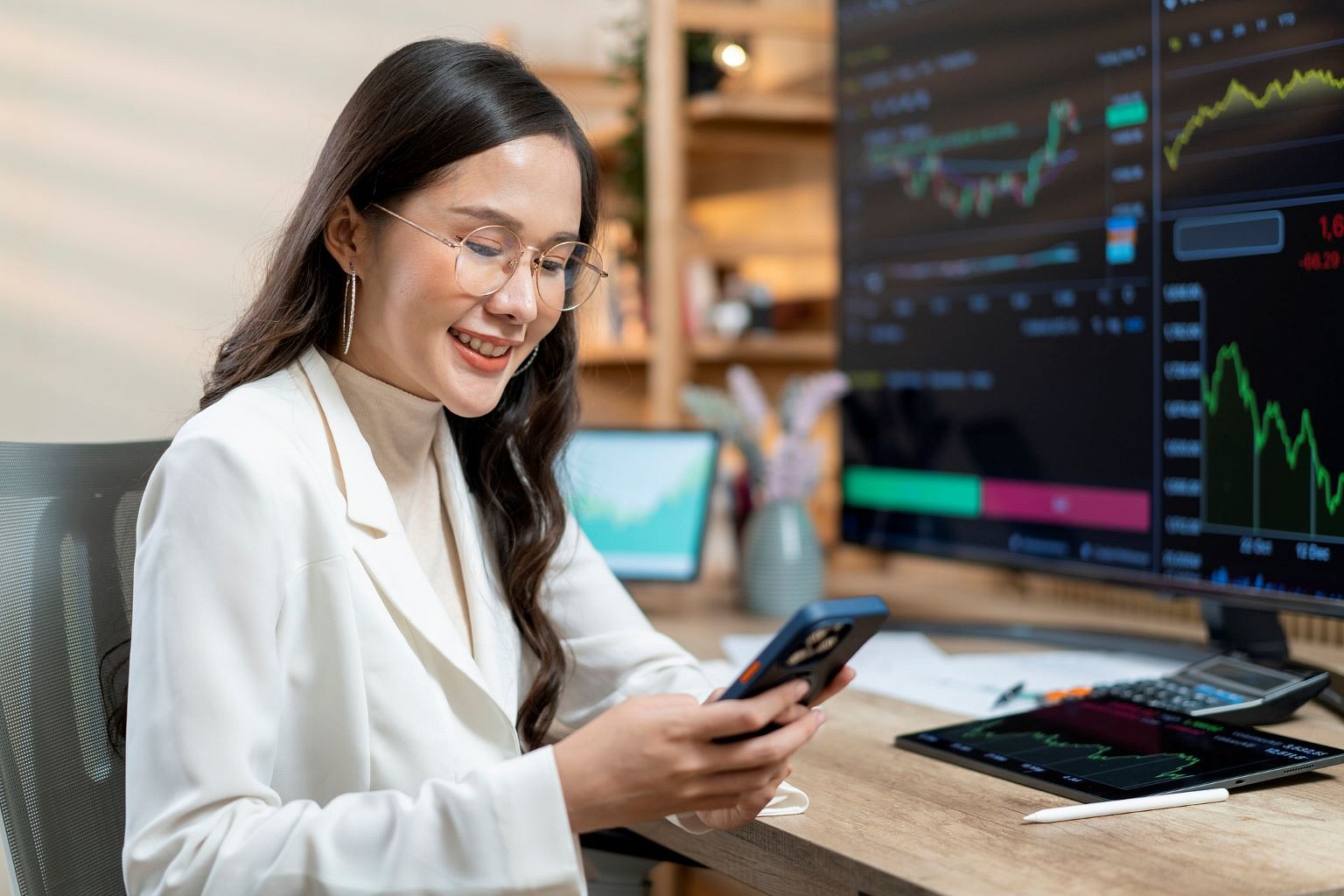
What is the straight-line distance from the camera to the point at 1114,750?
1146mm

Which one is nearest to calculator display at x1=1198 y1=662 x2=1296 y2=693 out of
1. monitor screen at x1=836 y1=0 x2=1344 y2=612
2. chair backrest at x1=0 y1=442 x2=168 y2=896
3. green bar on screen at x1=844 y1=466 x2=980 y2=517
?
monitor screen at x1=836 y1=0 x2=1344 y2=612

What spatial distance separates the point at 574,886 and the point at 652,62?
1.80 meters

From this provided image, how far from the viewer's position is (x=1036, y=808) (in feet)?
3.39

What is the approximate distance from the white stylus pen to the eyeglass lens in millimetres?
593

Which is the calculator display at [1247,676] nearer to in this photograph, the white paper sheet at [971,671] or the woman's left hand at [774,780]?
the white paper sheet at [971,671]

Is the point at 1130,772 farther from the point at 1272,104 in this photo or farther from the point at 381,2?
the point at 381,2

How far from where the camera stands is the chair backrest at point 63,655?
1045mm

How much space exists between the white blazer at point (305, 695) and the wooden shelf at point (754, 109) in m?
1.37

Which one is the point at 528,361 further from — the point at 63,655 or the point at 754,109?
the point at 754,109

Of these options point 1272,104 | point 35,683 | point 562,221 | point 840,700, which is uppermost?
point 1272,104

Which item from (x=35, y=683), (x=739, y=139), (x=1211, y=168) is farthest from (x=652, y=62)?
(x=35, y=683)

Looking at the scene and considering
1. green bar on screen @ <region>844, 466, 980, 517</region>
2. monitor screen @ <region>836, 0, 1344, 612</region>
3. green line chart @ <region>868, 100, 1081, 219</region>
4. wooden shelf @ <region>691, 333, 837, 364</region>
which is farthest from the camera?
wooden shelf @ <region>691, 333, 837, 364</region>

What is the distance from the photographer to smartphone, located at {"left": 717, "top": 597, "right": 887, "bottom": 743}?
0.83 m

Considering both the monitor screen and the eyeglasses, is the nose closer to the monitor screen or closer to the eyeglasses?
the eyeglasses
